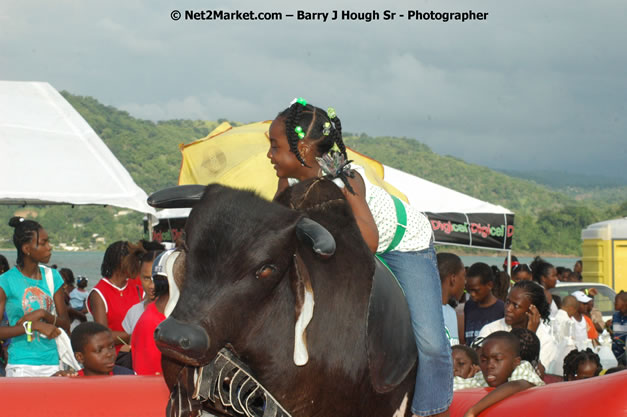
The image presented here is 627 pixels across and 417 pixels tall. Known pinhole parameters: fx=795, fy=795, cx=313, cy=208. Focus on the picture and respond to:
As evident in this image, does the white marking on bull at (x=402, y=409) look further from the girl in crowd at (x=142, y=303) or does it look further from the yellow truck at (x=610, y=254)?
the yellow truck at (x=610, y=254)

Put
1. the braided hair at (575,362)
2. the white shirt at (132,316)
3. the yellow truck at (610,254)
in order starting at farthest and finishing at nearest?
the yellow truck at (610,254), the braided hair at (575,362), the white shirt at (132,316)

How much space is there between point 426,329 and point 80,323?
13.4 ft

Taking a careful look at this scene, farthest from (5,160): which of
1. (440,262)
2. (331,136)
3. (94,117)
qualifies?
(94,117)

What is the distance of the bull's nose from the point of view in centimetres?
250

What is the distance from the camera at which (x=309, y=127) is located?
338 cm

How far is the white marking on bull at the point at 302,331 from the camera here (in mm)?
2832

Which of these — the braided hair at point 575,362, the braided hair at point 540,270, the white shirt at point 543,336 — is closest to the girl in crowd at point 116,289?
the white shirt at point 543,336

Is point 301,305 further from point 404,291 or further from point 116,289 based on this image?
point 116,289

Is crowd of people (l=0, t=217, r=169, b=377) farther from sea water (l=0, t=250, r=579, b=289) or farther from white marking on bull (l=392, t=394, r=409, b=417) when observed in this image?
sea water (l=0, t=250, r=579, b=289)

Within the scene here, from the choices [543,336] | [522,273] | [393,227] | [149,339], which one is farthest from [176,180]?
[393,227]

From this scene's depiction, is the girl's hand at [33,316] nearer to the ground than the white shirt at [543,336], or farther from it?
farther from it

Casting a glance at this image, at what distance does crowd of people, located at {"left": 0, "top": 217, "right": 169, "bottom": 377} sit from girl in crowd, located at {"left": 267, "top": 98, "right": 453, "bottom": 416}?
253 centimetres

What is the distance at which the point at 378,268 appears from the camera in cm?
318

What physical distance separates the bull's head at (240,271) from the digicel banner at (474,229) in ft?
32.1
